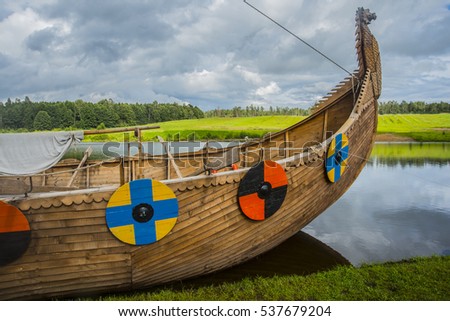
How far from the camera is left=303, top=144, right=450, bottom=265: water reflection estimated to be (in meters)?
6.73

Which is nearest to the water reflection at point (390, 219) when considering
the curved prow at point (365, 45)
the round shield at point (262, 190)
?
the round shield at point (262, 190)

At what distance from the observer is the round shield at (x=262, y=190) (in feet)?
14.4

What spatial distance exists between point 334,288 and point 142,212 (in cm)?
282

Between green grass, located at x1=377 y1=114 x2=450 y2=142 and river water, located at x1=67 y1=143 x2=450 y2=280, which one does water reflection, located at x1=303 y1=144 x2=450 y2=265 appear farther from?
green grass, located at x1=377 y1=114 x2=450 y2=142

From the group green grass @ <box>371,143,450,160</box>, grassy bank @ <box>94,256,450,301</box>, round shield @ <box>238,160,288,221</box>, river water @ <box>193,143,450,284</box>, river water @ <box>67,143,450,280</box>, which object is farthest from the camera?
green grass @ <box>371,143,450,160</box>

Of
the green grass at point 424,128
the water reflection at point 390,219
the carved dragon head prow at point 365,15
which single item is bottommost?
the water reflection at point 390,219

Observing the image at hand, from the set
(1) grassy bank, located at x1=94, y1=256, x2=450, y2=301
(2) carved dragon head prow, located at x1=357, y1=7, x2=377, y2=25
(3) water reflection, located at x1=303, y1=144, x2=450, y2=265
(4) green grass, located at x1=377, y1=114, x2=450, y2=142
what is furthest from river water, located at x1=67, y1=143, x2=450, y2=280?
(4) green grass, located at x1=377, y1=114, x2=450, y2=142

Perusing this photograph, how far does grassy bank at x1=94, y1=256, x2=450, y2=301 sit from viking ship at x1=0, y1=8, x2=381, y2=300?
0.36m

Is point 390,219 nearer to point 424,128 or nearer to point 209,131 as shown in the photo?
point 424,128

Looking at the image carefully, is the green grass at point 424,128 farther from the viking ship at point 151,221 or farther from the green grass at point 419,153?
the viking ship at point 151,221

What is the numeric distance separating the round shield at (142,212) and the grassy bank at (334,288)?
87 cm

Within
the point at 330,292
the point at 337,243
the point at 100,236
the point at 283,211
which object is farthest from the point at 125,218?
the point at 337,243

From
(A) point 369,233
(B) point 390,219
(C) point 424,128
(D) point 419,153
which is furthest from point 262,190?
(C) point 424,128

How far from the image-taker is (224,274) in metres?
5.02
